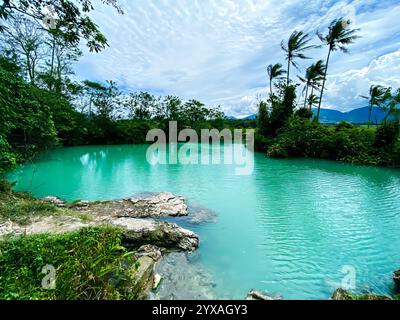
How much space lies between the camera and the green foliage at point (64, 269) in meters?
1.72

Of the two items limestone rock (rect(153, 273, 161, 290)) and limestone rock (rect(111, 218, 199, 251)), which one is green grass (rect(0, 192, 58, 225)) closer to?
limestone rock (rect(111, 218, 199, 251))

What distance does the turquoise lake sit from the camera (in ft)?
9.09

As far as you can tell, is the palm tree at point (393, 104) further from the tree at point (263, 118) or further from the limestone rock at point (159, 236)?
the limestone rock at point (159, 236)

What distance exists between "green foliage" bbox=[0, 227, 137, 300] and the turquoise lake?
4.15 ft

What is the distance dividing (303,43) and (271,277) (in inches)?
747

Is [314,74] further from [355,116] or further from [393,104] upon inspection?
[355,116]

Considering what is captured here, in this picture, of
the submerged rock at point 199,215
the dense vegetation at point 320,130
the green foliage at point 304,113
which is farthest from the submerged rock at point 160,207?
the green foliage at point 304,113

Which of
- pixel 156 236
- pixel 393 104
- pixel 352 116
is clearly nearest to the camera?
pixel 156 236

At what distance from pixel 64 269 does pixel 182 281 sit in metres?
1.39

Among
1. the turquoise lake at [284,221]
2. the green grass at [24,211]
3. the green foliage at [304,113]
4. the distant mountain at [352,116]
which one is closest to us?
the turquoise lake at [284,221]

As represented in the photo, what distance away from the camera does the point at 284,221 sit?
4387 mm

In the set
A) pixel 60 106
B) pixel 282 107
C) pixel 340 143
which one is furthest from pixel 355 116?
pixel 60 106

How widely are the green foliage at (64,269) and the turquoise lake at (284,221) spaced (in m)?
1.27

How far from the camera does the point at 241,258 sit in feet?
10.5
